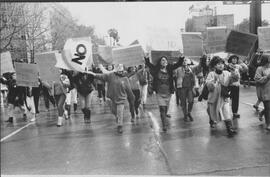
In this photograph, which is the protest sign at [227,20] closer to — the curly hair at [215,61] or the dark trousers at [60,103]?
the curly hair at [215,61]

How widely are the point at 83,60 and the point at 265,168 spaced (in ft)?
10.0

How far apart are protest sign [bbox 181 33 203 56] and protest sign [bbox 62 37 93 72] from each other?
1469 millimetres

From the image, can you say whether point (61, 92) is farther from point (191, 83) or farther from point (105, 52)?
point (191, 83)

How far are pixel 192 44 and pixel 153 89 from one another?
1.35m

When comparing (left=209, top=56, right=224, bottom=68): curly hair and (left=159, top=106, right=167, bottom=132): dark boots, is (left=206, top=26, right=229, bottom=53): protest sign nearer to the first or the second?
(left=209, top=56, right=224, bottom=68): curly hair

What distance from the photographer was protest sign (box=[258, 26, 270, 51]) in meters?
5.30

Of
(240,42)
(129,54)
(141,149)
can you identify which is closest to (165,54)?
(129,54)

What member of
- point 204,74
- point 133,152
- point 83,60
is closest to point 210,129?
point 204,74

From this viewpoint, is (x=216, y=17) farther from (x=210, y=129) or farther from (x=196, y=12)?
(x=210, y=129)

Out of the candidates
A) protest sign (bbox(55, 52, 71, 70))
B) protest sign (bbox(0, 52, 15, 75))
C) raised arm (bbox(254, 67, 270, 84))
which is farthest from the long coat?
protest sign (bbox(0, 52, 15, 75))

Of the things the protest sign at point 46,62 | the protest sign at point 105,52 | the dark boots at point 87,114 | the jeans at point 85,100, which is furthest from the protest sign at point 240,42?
the dark boots at point 87,114

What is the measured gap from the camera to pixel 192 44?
5758 mm

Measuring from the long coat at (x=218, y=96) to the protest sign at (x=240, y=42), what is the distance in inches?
27.2

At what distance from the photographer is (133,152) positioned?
5.66m
